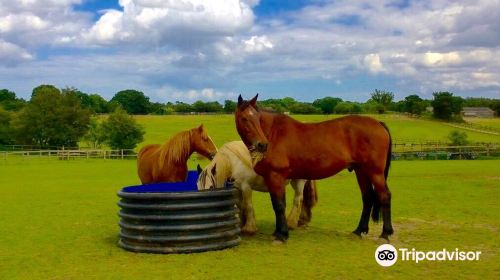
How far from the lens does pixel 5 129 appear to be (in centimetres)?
6406

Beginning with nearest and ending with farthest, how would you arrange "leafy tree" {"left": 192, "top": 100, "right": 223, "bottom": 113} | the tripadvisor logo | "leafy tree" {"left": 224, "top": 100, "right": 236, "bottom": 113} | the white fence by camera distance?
the tripadvisor logo → the white fence → "leafy tree" {"left": 224, "top": 100, "right": 236, "bottom": 113} → "leafy tree" {"left": 192, "top": 100, "right": 223, "bottom": 113}

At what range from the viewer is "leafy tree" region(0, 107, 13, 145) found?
6319cm

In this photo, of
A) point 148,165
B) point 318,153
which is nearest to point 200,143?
point 148,165

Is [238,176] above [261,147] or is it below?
below

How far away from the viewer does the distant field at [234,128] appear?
61562 mm

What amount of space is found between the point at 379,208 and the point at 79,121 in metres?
53.0

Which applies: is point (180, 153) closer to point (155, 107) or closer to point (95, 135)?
point (95, 135)

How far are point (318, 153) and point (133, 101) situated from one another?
11765cm

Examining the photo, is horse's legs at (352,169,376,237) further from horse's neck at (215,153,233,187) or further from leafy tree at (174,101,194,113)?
leafy tree at (174,101,194,113)

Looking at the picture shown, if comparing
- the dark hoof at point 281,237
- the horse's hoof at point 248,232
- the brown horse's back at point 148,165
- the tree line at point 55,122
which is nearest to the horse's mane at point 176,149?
the brown horse's back at point 148,165

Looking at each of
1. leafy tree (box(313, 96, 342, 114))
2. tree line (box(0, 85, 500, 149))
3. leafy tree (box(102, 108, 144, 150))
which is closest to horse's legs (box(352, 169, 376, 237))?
tree line (box(0, 85, 500, 149))

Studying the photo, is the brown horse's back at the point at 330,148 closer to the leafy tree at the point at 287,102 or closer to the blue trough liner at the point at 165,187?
the blue trough liner at the point at 165,187

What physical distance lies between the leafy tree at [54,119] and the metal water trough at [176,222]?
5214 cm

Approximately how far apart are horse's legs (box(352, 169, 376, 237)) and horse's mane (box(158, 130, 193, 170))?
3.21 m
